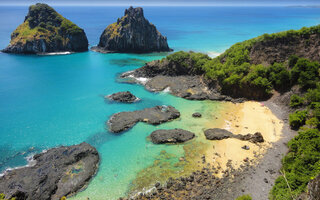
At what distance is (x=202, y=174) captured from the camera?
32969mm

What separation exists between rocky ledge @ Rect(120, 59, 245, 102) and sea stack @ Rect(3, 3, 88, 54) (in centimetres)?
5689

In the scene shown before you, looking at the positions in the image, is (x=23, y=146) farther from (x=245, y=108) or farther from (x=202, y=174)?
(x=245, y=108)

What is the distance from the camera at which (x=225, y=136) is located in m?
41.6

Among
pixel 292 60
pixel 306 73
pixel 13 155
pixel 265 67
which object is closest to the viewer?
pixel 13 155

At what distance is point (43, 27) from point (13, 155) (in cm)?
10075

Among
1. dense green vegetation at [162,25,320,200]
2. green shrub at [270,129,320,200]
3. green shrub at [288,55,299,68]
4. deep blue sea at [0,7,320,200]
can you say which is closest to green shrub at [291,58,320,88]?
dense green vegetation at [162,25,320,200]

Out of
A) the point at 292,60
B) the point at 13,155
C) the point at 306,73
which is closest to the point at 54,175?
the point at 13,155

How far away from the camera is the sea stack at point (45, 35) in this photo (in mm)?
110438

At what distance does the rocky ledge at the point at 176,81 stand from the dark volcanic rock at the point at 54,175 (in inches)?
1322

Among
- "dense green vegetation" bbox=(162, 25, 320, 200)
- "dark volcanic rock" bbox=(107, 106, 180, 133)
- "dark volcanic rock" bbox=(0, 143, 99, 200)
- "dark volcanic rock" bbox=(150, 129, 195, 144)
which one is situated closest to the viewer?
"dense green vegetation" bbox=(162, 25, 320, 200)

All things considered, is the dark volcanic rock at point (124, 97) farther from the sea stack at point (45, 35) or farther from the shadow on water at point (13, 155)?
the sea stack at point (45, 35)

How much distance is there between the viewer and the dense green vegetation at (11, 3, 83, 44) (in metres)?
113

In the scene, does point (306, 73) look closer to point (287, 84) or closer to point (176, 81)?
point (287, 84)

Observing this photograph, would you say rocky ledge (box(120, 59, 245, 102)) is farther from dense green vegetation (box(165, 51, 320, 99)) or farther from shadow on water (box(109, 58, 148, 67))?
shadow on water (box(109, 58, 148, 67))
